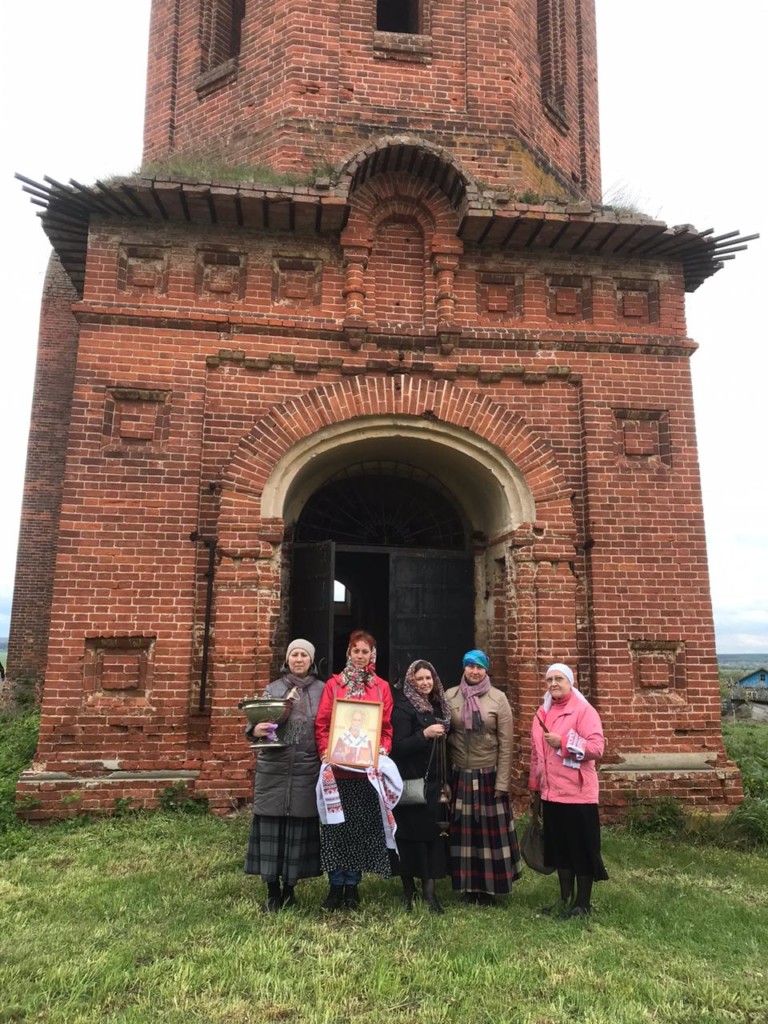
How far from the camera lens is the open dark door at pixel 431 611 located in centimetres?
780

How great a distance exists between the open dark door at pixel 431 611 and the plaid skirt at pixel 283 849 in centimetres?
335

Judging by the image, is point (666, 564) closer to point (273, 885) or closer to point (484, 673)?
point (484, 673)

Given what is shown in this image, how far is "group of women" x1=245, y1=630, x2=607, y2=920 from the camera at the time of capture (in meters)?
4.36

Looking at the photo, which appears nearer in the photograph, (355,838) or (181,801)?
(355,838)

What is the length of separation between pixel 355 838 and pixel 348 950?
2.16 ft

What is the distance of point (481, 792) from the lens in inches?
185

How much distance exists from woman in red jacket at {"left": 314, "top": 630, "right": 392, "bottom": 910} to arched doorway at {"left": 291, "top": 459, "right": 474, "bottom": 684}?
255 centimetres

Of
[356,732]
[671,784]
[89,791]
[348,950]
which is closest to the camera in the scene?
[348,950]

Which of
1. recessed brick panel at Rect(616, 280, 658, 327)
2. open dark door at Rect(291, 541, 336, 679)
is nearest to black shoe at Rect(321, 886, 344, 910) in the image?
open dark door at Rect(291, 541, 336, 679)

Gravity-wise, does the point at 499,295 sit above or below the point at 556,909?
above

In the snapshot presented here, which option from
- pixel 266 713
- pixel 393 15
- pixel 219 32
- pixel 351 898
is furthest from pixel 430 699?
pixel 393 15

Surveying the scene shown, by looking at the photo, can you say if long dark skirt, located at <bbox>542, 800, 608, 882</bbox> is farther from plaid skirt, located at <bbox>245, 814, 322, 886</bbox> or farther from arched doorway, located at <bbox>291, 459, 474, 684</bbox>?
arched doorway, located at <bbox>291, 459, 474, 684</bbox>

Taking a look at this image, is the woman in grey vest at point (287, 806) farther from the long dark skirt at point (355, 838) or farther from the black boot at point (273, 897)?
the long dark skirt at point (355, 838)

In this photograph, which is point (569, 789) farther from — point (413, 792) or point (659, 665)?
point (659, 665)
